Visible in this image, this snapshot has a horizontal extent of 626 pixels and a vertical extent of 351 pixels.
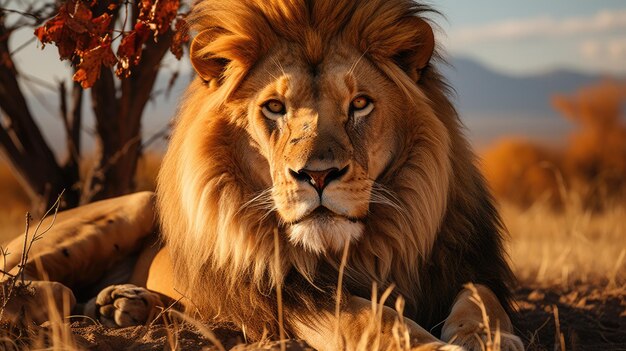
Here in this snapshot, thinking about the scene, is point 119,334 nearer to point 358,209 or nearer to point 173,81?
point 358,209

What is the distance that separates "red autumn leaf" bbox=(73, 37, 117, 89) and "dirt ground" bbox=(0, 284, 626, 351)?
1012 millimetres

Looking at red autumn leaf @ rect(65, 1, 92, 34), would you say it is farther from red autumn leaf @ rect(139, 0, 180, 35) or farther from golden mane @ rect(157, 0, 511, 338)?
golden mane @ rect(157, 0, 511, 338)

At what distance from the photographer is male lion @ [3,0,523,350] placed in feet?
11.0

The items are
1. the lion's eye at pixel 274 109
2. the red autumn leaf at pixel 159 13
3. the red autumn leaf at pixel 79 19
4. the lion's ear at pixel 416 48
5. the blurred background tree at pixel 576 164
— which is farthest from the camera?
the blurred background tree at pixel 576 164

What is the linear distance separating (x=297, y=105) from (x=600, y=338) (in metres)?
1.81

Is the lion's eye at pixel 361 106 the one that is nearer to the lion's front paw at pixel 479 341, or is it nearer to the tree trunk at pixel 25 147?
the lion's front paw at pixel 479 341

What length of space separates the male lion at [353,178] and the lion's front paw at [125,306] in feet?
0.05

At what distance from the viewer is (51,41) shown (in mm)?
3766

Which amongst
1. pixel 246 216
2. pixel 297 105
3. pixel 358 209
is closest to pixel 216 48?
pixel 297 105

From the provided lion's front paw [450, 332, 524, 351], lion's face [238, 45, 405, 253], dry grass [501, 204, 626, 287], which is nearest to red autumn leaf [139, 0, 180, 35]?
lion's face [238, 45, 405, 253]

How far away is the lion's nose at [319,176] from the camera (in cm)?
309

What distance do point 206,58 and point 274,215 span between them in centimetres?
69

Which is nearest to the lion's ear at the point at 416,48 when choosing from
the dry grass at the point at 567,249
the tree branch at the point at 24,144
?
the dry grass at the point at 567,249

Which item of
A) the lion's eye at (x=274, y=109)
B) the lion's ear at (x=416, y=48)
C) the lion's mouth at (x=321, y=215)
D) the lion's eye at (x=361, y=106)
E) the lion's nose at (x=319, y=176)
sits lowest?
the lion's mouth at (x=321, y=215)
